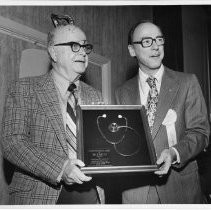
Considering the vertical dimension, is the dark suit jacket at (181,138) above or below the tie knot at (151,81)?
below

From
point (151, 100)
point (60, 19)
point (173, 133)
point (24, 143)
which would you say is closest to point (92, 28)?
point (60, 19)

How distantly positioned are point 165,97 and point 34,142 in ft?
1.69

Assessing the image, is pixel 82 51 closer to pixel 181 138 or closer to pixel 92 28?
pixel 181 138

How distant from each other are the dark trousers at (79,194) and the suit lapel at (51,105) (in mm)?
145

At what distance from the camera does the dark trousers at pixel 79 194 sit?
1.21 m

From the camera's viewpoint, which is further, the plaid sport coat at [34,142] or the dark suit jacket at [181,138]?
the dark suit jacket at [181,138]

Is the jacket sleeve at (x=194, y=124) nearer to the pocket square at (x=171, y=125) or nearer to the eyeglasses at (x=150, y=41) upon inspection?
the pocket square at (x=171, y=125)

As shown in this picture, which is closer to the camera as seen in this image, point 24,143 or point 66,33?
point 24,143

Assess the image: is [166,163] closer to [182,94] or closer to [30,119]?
[182,94]

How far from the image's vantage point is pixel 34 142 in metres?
1.20

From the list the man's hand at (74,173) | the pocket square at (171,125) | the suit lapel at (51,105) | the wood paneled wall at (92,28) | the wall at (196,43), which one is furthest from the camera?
the wall at (196,43)

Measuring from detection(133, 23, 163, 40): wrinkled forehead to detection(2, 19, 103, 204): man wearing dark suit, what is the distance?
0.25 meters

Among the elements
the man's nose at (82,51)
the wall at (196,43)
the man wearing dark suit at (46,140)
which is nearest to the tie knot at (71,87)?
the man wearing dark suit at (46,140)

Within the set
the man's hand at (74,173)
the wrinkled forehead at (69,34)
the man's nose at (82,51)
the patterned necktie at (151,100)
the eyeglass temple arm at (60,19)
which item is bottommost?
the man's hand at (74,173)
